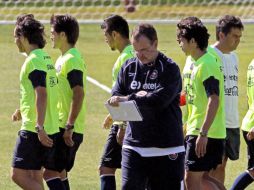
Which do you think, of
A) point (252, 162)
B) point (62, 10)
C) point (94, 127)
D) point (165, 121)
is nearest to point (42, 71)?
point (165, 121)

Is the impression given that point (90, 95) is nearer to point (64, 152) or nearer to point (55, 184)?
point (64, 152)

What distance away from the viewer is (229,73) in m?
11.3

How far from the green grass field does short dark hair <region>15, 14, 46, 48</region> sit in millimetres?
2655

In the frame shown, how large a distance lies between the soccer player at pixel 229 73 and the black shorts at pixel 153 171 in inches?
78.9

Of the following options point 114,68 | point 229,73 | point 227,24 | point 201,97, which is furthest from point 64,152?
point 227,24

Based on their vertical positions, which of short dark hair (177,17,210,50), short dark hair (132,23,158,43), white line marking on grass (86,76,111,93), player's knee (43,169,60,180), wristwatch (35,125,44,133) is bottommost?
player's knee (43,169,60,180)

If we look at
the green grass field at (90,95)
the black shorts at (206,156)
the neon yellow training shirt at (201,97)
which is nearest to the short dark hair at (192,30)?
the neon yellow training shirt at (201,97)

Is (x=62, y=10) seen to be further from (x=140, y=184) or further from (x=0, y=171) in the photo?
(x=140, y=184)

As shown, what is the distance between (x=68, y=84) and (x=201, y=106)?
5.05ft

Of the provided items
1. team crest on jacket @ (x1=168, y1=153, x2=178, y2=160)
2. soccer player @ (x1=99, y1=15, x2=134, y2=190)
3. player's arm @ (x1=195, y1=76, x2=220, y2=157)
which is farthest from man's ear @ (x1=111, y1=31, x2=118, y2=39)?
team crest on jacket @ (x1=168, y1=153, x2=178, y2=160)

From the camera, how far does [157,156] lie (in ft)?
30.1

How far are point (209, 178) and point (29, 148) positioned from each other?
2.02 m

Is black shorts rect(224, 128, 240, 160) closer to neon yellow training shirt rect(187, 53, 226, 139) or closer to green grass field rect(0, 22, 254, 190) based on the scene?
neon yellow training shirt rect(187, 53, 226, 139)

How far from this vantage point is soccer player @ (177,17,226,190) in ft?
33.1
